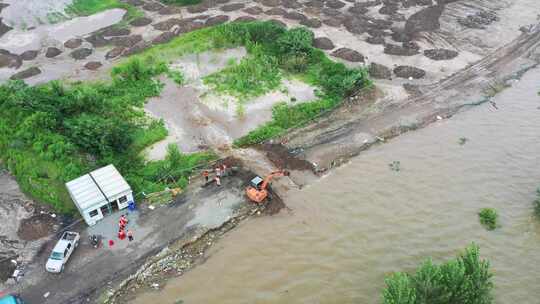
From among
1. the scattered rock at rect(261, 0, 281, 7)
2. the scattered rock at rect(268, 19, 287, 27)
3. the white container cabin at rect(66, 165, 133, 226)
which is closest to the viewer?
the white container cabin at rect(66, 165, 133, 226)

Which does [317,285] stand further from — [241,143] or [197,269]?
[241,143]

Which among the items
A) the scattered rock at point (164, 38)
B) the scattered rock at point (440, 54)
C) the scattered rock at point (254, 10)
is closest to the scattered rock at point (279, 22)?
the scattered rock at point (254, 10)

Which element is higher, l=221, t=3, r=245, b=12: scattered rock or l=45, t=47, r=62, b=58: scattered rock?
l=221, t=3, r=245, b=12: scattered rock

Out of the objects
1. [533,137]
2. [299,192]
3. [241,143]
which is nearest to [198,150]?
[241,143]

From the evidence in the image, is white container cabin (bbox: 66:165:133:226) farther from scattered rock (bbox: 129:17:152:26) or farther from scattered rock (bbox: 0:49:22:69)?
scattered rock (bbox: 129:17:152:26)

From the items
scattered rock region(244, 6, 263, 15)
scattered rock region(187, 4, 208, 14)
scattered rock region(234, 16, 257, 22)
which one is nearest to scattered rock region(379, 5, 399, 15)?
scattered rock region(244, 6, 263, 15)
